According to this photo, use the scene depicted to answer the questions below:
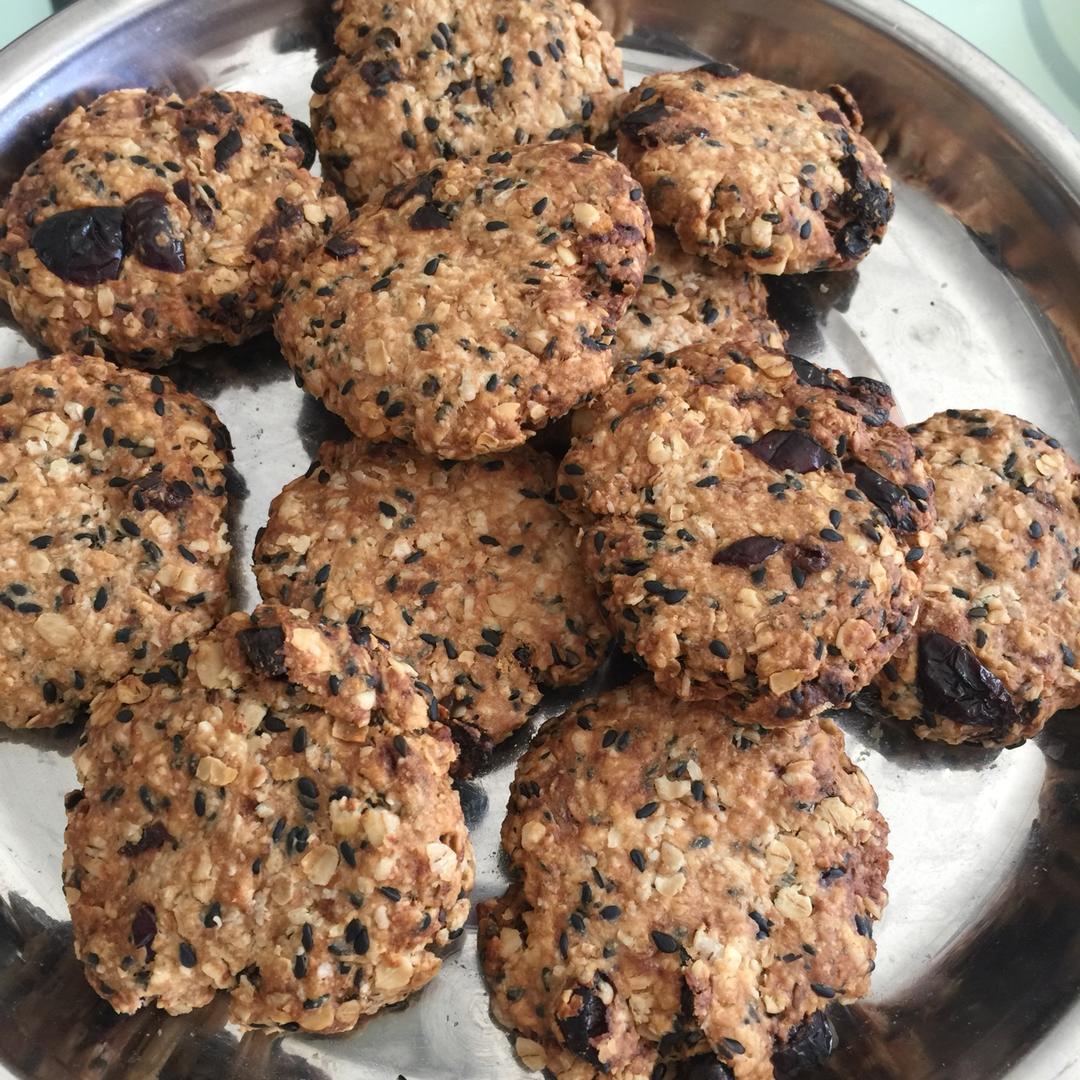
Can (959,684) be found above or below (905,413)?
below

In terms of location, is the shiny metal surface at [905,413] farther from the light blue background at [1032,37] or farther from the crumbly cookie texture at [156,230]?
the light blue background at [1032,37]

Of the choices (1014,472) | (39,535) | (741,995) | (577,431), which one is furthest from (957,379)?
(39,535)

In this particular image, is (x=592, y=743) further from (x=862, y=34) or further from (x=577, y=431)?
(x=862, y=34)

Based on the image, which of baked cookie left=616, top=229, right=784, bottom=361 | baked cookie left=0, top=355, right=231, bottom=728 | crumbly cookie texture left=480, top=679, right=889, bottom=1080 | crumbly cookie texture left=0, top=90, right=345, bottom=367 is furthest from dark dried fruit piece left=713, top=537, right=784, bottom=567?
crumbly cookie texture left=0, top=90, right=345, bottom=367

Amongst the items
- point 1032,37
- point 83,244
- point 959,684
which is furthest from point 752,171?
point 1032,37

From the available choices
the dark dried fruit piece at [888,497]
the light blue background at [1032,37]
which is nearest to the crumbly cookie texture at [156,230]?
the dark dried fruit piece at [888,497]

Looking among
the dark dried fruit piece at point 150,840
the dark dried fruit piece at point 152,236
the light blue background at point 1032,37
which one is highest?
the light blue background at point 1032,37

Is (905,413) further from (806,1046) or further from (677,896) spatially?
(806,1046)
